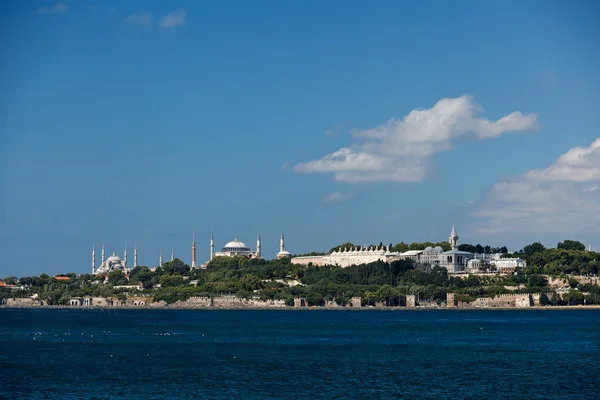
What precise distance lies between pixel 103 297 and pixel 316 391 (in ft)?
497

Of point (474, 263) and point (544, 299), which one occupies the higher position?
point (474, 263)

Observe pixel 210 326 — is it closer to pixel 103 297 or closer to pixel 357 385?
pixel 357 385

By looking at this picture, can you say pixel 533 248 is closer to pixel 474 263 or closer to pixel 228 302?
pixel 474 263

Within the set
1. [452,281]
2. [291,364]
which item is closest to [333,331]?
[291,364]

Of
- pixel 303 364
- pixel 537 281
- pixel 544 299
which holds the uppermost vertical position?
pixel 537 281

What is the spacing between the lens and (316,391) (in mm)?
45688

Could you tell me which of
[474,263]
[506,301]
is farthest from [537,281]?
[474,263]

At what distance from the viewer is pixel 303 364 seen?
57656 millimetres

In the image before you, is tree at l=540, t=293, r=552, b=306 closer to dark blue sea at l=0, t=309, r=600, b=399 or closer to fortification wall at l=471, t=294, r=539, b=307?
fortification wall at l=471, t=294, r=539, b=307

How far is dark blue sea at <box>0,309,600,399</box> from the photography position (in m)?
45.8

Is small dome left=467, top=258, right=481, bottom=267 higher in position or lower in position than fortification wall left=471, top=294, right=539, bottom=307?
higher

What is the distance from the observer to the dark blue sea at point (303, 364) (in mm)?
45750

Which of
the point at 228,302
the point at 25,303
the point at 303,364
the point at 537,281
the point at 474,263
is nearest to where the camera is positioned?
the point at 303,364

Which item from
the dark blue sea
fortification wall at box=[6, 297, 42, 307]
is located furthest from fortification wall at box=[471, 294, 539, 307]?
fortification wall at box=[6, 297, 42, 307]
